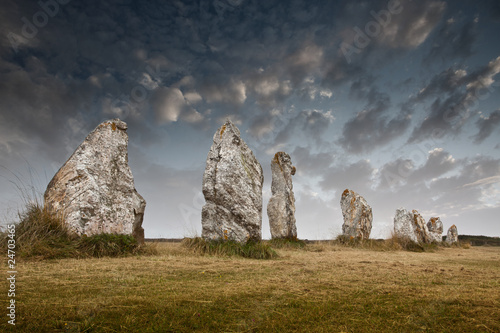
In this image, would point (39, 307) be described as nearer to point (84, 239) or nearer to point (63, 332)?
point (63, 332)

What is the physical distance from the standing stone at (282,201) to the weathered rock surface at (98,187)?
661 centimetres

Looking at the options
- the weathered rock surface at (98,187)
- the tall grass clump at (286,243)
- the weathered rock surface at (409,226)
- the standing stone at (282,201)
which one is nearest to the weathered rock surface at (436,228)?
the weathered rock surface at (409,226)

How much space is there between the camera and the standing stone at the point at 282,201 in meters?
13.2

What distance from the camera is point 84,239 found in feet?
19.9

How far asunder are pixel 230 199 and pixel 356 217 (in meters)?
10.8

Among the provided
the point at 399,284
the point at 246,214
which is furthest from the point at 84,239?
the point at 399,284

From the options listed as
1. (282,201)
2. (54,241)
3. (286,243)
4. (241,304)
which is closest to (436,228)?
(282,201)

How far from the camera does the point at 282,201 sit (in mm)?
13500

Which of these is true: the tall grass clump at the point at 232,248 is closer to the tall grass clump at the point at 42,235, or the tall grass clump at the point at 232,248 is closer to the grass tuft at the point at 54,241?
the grass tuft at the point at 54,241

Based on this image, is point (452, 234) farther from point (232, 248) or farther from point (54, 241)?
point (54, 241)

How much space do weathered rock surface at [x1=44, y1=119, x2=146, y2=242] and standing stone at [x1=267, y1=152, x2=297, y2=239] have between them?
6610mm

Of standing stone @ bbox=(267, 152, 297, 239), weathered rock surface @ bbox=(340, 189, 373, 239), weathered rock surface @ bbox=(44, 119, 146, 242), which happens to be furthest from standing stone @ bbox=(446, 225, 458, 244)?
weathered rock surface @ bbox=(44, 119, 146, 242)

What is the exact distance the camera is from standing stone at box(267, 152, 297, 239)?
13.2m

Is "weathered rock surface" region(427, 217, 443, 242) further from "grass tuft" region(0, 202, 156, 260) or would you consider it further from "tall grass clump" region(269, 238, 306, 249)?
"grass tuft" region(0, 202, 156, 260)
